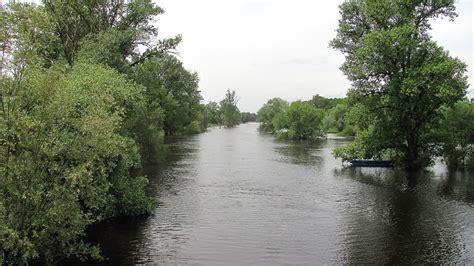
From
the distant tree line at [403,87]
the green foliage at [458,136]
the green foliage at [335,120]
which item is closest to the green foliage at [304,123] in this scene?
the green foliage at [335,120]

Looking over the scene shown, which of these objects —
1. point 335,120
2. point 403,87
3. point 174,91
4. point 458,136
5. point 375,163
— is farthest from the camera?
point 335,120

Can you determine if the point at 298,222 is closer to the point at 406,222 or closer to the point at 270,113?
the point at 406,222

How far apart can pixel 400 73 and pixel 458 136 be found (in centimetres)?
879

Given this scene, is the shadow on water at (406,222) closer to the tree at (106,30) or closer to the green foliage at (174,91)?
the tree at (106,30)

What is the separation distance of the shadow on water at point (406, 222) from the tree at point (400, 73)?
25.8 feet

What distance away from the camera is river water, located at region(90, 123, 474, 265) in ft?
60.5

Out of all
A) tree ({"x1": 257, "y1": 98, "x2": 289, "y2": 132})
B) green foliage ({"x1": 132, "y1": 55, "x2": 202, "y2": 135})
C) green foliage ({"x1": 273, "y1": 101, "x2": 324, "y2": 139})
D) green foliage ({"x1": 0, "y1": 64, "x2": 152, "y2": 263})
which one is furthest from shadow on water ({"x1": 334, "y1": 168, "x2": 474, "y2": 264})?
tree ({"x1": 257, "y1": 98, "x2": 289, "y2": 132})

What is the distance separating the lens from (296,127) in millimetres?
A: 106375

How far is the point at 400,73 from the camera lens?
42.1 metres

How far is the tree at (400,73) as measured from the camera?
3938 cm

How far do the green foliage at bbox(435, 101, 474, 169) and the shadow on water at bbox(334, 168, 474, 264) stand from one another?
7.34 metres

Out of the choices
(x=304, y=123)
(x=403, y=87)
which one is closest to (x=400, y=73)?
(x=403, y=87)

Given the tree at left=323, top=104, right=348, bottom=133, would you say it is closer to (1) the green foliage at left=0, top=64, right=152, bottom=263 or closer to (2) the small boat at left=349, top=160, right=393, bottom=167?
(2) the small boat at left=349, top=160, right=393, bottom=167

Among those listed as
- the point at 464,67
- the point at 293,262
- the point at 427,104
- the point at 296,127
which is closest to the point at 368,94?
the point at 427,104
